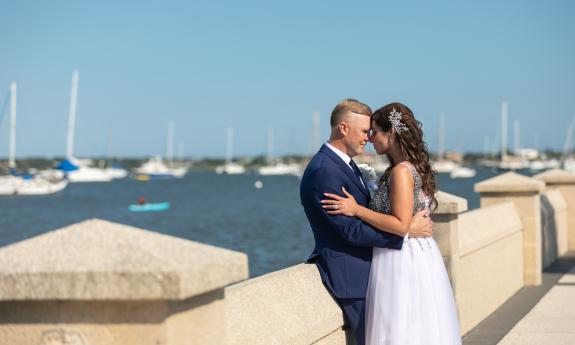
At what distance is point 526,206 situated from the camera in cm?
1276

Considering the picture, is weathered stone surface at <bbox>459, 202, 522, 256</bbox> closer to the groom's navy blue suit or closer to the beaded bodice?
the beaded bodice

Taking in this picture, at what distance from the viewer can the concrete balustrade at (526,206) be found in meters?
12.7

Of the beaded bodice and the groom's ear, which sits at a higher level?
the groom's ear

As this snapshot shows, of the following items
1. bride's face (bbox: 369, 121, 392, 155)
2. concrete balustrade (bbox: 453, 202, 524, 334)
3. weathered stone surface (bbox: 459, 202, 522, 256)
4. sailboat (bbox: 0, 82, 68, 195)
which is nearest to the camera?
bride's face (bbox: 369, 121, 392, 155)

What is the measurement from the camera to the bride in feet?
18.1

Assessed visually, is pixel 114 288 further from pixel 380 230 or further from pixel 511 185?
pixel 511 185

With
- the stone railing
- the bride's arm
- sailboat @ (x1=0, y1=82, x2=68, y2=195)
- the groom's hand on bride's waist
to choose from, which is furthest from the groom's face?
sailboat @ (x1=0, y1=82, x2=68, y2=195)

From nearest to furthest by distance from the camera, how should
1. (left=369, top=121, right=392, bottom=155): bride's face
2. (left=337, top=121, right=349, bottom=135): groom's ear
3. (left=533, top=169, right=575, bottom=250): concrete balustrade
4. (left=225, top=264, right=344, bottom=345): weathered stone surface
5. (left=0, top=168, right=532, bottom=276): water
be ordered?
(left=225, top=264, right=344, bottom=345): weathered stone surface → (left=337, top=121, right=349, bottom=135): groom's ear → (left=369, top=121, right=392, bottom=155): bride's face → (left=533, top=169, right=575, bottom=250): concrete balustrade → (left=0, top=168, right=532, bottom=276): water

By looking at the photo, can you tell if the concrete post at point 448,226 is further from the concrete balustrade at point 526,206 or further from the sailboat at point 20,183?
the sailboat at point 20,183

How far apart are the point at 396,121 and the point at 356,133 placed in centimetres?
26

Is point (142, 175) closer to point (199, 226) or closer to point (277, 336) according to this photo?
point (199, 226)

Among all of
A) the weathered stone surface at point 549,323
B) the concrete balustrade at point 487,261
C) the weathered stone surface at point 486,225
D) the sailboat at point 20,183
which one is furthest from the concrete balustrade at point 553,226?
the sailboat at point 20,183

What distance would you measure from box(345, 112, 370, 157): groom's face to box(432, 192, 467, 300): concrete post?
8.97 feet

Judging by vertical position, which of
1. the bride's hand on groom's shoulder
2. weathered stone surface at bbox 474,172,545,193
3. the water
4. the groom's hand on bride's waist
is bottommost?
the water
